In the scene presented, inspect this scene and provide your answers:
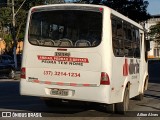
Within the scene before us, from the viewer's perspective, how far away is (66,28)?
1109 centimetres

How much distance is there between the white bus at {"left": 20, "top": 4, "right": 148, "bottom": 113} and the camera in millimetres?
10570

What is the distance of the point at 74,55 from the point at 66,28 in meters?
0.76

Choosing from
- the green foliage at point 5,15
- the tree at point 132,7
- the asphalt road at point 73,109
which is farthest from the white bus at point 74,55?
the tree at point 132,7

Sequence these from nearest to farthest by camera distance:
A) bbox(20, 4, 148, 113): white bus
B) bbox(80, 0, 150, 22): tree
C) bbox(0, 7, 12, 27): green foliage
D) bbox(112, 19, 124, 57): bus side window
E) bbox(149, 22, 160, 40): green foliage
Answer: bbox(20, 4, 148, 113): white bus
bbox(112, 19, 124, 57): bus side window
bbox(0, 7, 12, 27): green foliage
bbox(80, 0, 150, 22): tree
bbox(149, 22, 160, 40): green foliage

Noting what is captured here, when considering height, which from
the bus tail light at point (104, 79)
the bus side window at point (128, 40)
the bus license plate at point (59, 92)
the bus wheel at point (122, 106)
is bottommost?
the bus wheel at point (122, 106)

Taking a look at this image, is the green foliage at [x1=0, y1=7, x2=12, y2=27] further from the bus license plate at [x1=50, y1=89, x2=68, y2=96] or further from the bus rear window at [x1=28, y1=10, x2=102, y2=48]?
the bus license plate at [x1=50, y1=89, x2=68, y2=96]

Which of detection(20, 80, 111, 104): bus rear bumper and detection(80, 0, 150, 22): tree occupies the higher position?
detection(80, 0, 150, 22): tree

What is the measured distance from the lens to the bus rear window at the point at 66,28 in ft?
35.4

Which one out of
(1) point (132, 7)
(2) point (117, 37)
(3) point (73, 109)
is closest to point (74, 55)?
(2) point (117, 37)

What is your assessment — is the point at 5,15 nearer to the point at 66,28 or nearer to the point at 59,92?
the point at 66,28

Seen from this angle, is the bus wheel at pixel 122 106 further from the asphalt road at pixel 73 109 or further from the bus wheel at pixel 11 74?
the bus wheel at pixel 11 74

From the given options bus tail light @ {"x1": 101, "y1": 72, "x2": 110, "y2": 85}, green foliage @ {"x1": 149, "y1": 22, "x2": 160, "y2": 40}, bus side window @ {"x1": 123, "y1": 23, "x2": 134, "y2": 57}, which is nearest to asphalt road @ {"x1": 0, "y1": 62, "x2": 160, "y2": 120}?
bus tail light @ {"x1": 101, "y1": 72, "x2": 110, "y2": 85}

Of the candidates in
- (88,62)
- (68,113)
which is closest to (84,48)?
(88,62)

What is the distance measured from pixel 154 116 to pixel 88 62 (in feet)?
8.10
